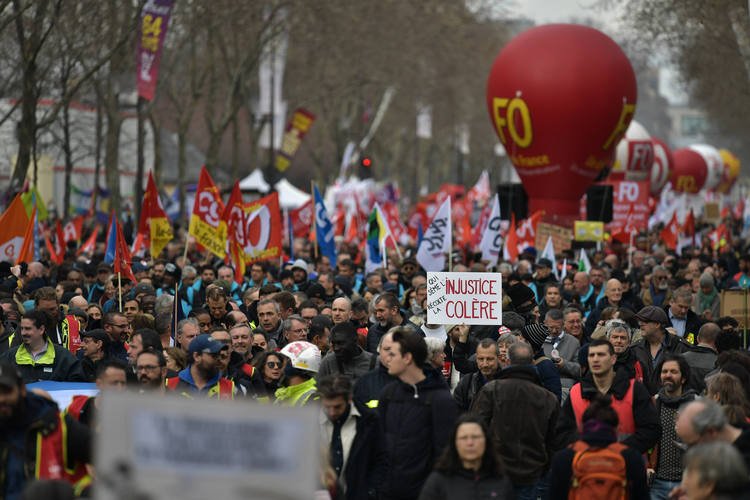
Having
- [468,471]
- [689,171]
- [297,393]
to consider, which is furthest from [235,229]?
[689,171]

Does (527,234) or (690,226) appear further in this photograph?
(690,226)

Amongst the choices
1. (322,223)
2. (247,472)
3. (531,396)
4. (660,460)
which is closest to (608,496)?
(531,396)

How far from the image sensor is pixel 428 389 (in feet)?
29.5

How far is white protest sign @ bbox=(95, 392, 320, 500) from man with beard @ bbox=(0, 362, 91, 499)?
215cm

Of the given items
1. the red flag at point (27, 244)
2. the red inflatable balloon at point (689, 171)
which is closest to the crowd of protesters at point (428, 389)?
the red flag at point (27, 244)

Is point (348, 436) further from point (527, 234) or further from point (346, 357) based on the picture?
point (527, 234)

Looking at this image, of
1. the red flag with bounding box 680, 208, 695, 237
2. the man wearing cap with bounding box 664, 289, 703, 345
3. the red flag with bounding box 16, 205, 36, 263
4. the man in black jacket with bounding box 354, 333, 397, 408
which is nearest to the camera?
the man in black jacket with bounding box 354, 333, 397, 408

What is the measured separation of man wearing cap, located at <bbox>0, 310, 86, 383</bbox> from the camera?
1104 centimetres

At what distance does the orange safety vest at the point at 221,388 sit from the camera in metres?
9.41

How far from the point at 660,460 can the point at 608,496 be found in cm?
189

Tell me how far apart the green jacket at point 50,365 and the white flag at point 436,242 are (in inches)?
360

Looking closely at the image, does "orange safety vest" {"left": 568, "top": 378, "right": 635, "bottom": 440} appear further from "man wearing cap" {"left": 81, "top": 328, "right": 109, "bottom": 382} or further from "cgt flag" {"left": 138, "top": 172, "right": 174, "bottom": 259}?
"cgt flag" {"left": 138, "top": 172, "right": 174, "bottom": 259}

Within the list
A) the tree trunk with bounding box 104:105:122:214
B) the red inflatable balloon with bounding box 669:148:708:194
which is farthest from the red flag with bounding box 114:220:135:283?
the red inflatable balloon with bounding box 669:148:708:194

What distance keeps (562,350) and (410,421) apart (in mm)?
3686
